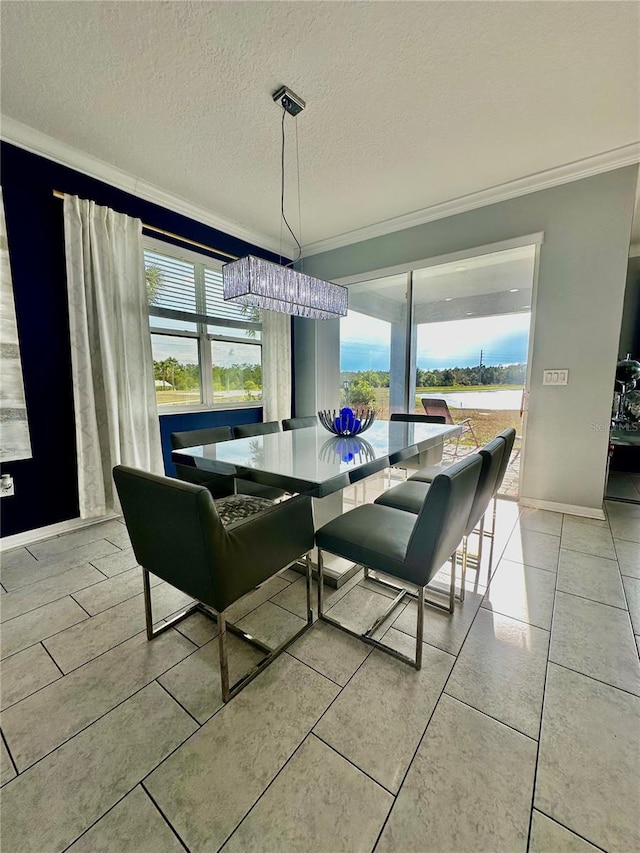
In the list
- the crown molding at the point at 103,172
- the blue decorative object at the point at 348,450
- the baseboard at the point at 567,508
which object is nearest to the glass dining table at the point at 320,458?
the blue decorative object at the point at 348,450

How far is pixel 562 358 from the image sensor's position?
288 centimetres

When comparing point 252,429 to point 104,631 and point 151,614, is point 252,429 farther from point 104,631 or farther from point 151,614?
point 104,631

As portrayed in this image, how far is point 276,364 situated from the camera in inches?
167

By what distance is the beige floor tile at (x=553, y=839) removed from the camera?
845 mm

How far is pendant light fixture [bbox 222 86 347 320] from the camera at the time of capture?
2074 mm

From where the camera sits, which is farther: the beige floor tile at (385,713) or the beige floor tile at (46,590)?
the beige floor tile at (46,590)

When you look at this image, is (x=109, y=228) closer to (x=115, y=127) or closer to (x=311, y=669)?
(x=115, y=127)

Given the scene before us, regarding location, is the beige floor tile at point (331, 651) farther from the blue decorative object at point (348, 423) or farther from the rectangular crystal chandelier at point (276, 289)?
the rectangular crystal chandelier at point (276, 289)

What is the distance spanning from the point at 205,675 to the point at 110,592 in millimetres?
900

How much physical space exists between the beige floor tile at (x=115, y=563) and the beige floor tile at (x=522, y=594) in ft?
6.86

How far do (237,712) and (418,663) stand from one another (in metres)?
0.70

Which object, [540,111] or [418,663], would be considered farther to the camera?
[540,111]

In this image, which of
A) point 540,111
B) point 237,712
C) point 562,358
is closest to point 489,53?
point 540,111

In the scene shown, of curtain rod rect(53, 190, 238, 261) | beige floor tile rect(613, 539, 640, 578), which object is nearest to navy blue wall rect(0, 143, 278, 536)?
curtain rod rect(53, 190, 238, 261)
